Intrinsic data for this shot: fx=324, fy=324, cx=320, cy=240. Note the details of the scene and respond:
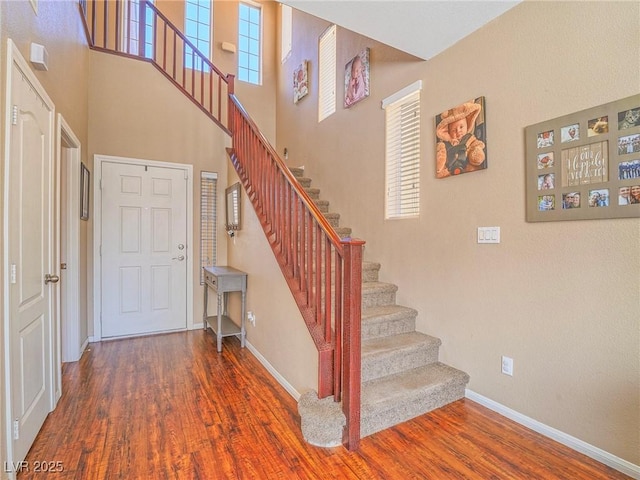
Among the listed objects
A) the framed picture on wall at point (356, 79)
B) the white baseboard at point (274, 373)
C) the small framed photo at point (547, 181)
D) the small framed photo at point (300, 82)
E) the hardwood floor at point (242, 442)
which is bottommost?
the hardwood floor at point (242, 442)

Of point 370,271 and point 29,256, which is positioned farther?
point 370,271

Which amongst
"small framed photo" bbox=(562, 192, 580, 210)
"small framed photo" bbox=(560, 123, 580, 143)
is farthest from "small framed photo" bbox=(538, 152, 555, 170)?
"small framed photo" bbox=(562, 192, 580, 210)

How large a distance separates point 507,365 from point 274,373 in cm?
186

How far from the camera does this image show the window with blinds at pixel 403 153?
2982 millimetres

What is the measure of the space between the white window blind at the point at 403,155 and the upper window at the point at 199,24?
377 cm

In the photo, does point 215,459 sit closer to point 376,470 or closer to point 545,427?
point 376,470

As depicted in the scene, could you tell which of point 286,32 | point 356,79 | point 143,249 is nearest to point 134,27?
point 286,32

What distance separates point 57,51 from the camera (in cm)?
244

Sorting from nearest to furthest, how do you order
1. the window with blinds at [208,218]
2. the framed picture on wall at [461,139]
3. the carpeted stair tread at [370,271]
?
the framed picture on wall at [461,139]
the carpeted stair tread at [370,271]
the window with blinds at [208,218]

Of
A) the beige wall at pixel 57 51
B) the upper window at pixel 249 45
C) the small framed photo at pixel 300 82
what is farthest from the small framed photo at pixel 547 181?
the upper window at pixel 249 45

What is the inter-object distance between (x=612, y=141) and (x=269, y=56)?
5.44m

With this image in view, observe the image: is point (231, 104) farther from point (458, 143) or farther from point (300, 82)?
point (458, 143)

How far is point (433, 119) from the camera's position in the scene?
9.13 ft

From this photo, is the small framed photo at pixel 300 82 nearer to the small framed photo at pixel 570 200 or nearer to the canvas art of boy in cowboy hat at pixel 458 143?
the canvas art of boy in cowboy hat at pixel 458 143
